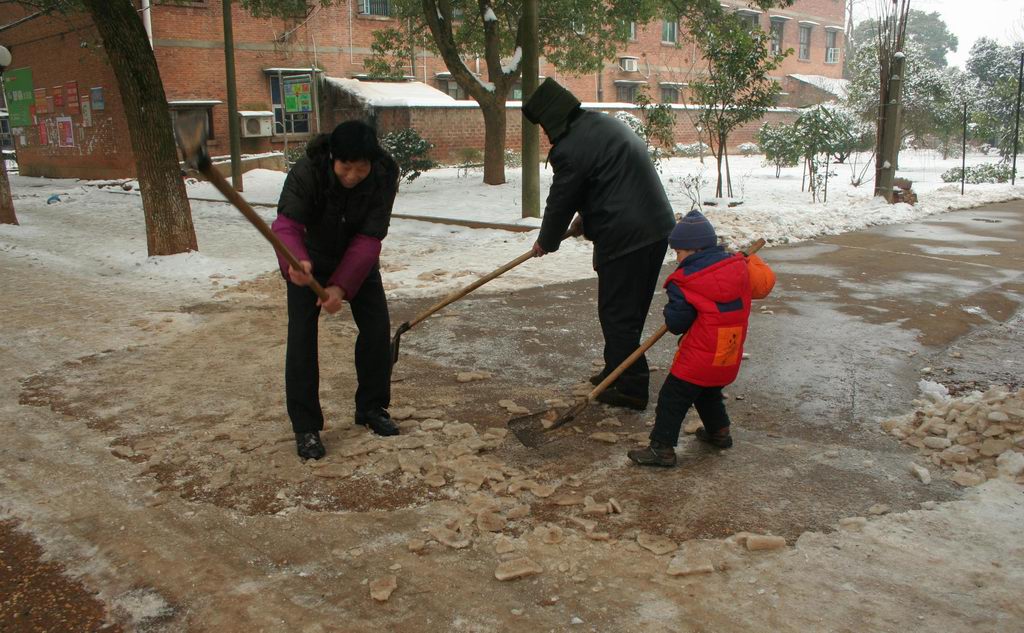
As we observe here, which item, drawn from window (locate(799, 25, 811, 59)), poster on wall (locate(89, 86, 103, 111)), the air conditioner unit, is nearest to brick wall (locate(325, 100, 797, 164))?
the air conditioner unit

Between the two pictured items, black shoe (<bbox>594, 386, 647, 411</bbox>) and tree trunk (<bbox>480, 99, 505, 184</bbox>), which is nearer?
black shoe (<bbox>594, 386, 647, 411</bbox>)

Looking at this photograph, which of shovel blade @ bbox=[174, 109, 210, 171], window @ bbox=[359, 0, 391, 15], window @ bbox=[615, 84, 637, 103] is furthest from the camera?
window @ bbox=[615, 84, 637, 103]

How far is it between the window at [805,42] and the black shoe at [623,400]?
44.3 meters

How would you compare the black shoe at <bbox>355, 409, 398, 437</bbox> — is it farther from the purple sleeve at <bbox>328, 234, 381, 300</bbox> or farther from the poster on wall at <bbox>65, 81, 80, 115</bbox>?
the poster on wall at <bbox>65, 81, 80, 115</bbox>

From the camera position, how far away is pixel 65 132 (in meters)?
24.3

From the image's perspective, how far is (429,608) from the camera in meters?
2.64

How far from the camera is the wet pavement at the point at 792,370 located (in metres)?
3.45

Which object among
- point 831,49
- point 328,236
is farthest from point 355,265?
point 831,49

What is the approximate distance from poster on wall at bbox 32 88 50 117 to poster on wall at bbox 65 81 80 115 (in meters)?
1.76

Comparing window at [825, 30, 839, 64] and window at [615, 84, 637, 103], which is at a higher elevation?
window at [825, 30, 839, 64]

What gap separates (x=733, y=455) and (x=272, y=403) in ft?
8.72

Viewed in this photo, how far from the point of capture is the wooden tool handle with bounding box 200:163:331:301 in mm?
3051

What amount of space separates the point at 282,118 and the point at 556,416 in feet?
76.0

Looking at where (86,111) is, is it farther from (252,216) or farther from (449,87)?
(252,216)
